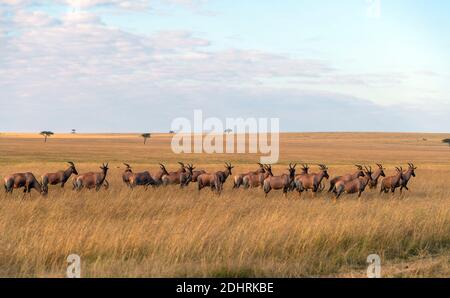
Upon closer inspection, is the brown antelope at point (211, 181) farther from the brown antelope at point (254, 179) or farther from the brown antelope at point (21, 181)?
the brown antelope at point (21, 181)

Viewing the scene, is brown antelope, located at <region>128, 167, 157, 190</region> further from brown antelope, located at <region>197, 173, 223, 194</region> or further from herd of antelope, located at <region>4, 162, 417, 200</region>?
brown antelope, located at <region>197, 173, 223, 194</region>

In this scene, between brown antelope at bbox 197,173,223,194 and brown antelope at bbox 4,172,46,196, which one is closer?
brown antelope at bbox 4,172,46,196

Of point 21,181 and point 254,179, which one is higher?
point 21,181

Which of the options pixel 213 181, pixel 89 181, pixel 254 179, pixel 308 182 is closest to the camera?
pixel 89 181

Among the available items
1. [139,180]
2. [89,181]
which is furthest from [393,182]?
[89,181]

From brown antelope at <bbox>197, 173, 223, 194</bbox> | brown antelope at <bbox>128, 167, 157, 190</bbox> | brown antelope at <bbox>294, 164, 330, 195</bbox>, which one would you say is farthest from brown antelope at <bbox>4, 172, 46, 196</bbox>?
brown antelope at <bbox>294, 164, 330, 195</bbox>

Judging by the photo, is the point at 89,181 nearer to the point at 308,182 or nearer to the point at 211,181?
the point at 211,181

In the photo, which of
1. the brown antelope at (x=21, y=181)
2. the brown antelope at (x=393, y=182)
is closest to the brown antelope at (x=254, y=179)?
the brown antelope at (x=393, y=182)

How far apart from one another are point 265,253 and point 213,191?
1234cm

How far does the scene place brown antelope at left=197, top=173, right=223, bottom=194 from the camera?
74.4 ft

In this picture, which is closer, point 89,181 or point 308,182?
point 89,181

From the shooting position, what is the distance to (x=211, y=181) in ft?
75.2

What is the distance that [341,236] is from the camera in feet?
36.5

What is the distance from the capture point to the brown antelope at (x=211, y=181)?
74.4 ft
